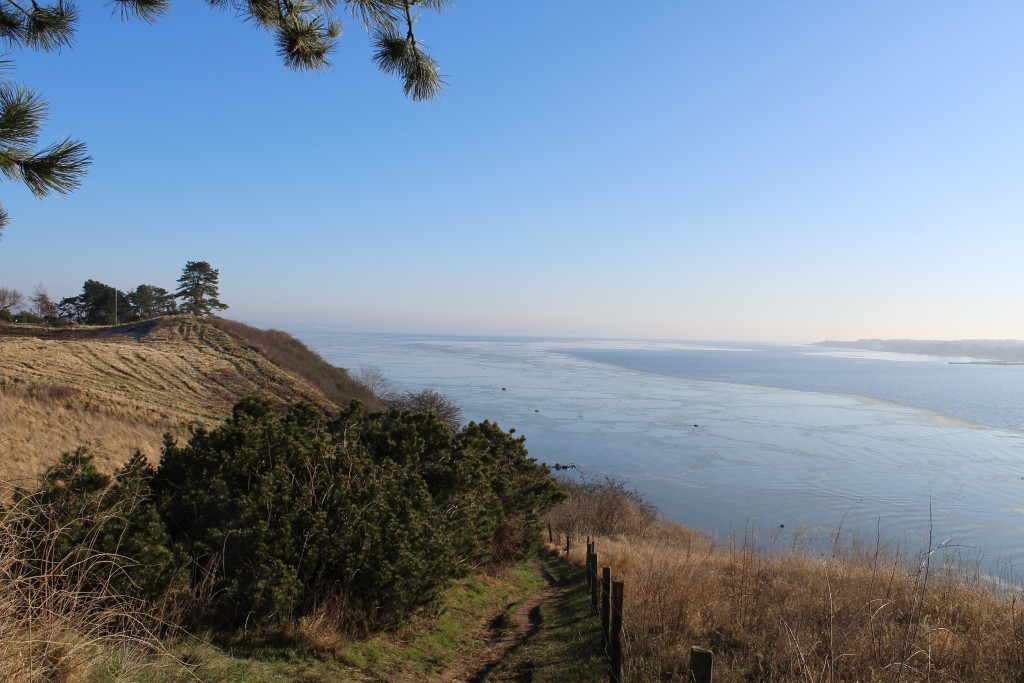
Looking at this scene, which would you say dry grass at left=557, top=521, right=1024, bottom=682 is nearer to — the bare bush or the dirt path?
the dirt path

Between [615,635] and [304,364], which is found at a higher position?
[615,635]

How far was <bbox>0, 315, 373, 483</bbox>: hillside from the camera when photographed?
45.8 feet

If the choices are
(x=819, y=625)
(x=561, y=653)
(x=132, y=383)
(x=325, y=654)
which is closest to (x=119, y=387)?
(x=132, y=383)

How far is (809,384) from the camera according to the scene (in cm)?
8475

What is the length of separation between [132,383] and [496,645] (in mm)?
27197

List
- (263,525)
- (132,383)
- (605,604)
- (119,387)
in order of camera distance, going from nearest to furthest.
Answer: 1. (263,525)
2. (605,604)
3. (119,387)
4. (132,383)

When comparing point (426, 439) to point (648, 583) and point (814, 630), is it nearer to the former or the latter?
point (648, 583)

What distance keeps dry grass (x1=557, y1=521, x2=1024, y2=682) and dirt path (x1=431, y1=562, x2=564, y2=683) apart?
1561 mm

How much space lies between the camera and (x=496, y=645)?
8016 millimetres

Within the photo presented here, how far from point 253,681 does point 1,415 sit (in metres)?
13.1

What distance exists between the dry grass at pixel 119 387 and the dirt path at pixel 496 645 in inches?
197

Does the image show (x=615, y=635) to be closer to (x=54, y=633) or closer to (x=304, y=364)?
(x=54, y=633)

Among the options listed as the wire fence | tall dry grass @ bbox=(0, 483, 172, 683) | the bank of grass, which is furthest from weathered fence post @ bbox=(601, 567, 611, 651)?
tall dry grass @ bbox=(0, 483, 172, 683)

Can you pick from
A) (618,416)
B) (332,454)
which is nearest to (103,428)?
(332,454)
